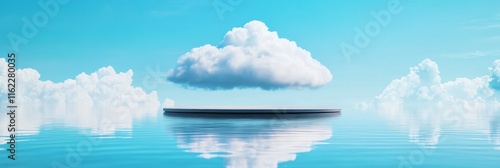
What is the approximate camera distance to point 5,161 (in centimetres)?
2005

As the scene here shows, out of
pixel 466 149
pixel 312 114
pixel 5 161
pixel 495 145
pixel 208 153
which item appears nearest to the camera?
pixel 5 161

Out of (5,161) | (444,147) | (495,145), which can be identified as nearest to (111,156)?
(5,161)

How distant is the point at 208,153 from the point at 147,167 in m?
4.48

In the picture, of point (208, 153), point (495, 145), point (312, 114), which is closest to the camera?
point (208, 153)

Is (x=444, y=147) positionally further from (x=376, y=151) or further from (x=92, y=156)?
(x=92, y=156)

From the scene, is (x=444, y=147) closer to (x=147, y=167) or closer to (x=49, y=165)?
(x=147, y=167)

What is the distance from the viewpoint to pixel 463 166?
1866cm

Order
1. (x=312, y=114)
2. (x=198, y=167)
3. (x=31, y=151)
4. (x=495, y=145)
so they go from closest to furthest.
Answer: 1. (x=198, y=167)
2. (x=31, y=151)
3. (x=495, y=145)
4. (x=312, y=114)

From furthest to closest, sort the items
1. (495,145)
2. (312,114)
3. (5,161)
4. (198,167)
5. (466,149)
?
(312,114) < (495,145) < (466,149) < (5,161) < (198,167)

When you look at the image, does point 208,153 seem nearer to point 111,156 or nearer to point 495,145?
point 111,156

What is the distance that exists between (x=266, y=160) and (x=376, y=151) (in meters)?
7.55

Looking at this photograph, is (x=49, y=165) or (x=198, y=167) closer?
(x=198, y=167)

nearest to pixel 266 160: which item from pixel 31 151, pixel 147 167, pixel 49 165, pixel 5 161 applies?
pixel 147 167

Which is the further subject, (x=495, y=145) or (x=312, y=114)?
(x=312, y=114)
